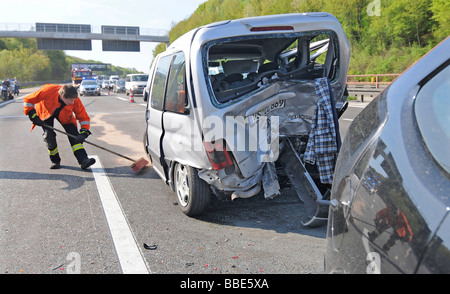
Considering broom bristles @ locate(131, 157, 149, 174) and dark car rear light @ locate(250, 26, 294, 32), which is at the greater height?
dark car rear light @ locate(250, 26, 294, 32)

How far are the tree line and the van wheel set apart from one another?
72.5ft

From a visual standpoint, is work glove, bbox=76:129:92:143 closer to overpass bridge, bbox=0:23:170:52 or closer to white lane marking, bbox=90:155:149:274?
white lane marking, bbox=90:155:149:274

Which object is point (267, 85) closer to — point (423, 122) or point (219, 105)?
point (219, 105)

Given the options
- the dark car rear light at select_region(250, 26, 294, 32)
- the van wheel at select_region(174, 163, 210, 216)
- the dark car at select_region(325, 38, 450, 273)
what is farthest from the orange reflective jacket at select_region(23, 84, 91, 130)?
the dark car at select_region(325, 38, 450, 273)

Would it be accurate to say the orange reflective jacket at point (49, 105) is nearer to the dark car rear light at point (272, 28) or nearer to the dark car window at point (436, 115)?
the dark car rear light at point (272, 28)

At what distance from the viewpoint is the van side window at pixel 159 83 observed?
4.98 m

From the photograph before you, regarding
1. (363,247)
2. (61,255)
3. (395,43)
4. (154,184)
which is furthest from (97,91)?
(363,247)

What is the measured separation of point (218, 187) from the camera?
157 inches

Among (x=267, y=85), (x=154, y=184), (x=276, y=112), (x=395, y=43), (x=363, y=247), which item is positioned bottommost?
(x=154, y=184)

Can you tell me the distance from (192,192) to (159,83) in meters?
1.80

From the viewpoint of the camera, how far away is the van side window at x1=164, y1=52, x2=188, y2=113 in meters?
4.23

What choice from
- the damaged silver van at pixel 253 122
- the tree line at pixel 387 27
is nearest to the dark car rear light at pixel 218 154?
the damaged silver van at pixel 253 122

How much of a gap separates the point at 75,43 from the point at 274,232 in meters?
62.4

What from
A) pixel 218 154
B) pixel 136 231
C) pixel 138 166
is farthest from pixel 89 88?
pixel 218 154
